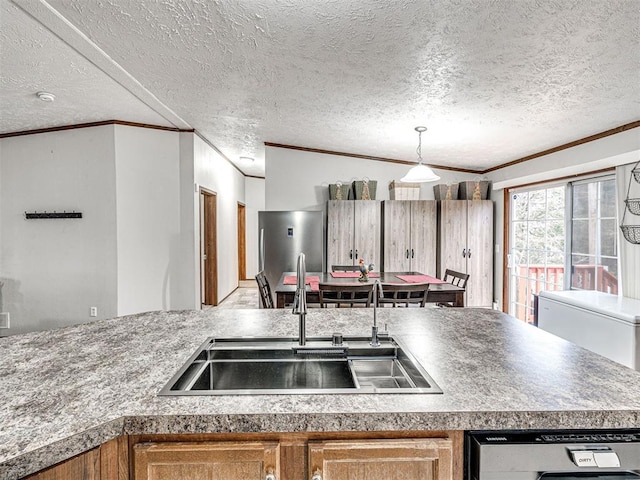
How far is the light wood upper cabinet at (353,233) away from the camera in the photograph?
5.05m

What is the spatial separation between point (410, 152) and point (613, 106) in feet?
8.24

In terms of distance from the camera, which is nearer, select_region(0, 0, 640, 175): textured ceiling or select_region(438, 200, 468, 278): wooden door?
select_region(0, 0, 640, 175): textured ceiling

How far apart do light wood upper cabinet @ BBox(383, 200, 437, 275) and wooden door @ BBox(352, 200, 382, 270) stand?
0.42 feet

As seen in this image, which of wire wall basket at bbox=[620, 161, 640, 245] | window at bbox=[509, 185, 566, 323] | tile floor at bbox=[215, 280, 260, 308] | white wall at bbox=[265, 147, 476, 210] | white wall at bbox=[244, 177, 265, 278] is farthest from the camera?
white wall at bbox=[244, 177, 265, 278]

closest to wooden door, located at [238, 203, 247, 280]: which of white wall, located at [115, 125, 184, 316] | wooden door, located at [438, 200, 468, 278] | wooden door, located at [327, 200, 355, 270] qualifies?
white wall, located at [115, 125, 184, 316]

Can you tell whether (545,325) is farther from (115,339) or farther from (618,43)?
(115,339)

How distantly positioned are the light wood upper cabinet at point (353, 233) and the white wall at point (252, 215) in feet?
13.6

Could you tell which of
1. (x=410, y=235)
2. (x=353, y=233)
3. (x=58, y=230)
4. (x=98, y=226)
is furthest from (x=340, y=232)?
(x=58, y=230)

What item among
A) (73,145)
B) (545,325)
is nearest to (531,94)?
(545,325)

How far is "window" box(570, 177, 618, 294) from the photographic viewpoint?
3.48 m

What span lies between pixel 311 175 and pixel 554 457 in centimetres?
493

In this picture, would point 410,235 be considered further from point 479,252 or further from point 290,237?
point 290,237

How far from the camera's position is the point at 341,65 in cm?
254

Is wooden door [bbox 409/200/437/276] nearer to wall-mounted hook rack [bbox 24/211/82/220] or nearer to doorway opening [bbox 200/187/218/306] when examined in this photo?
doorway opening [bbox 200/187/218/306]
